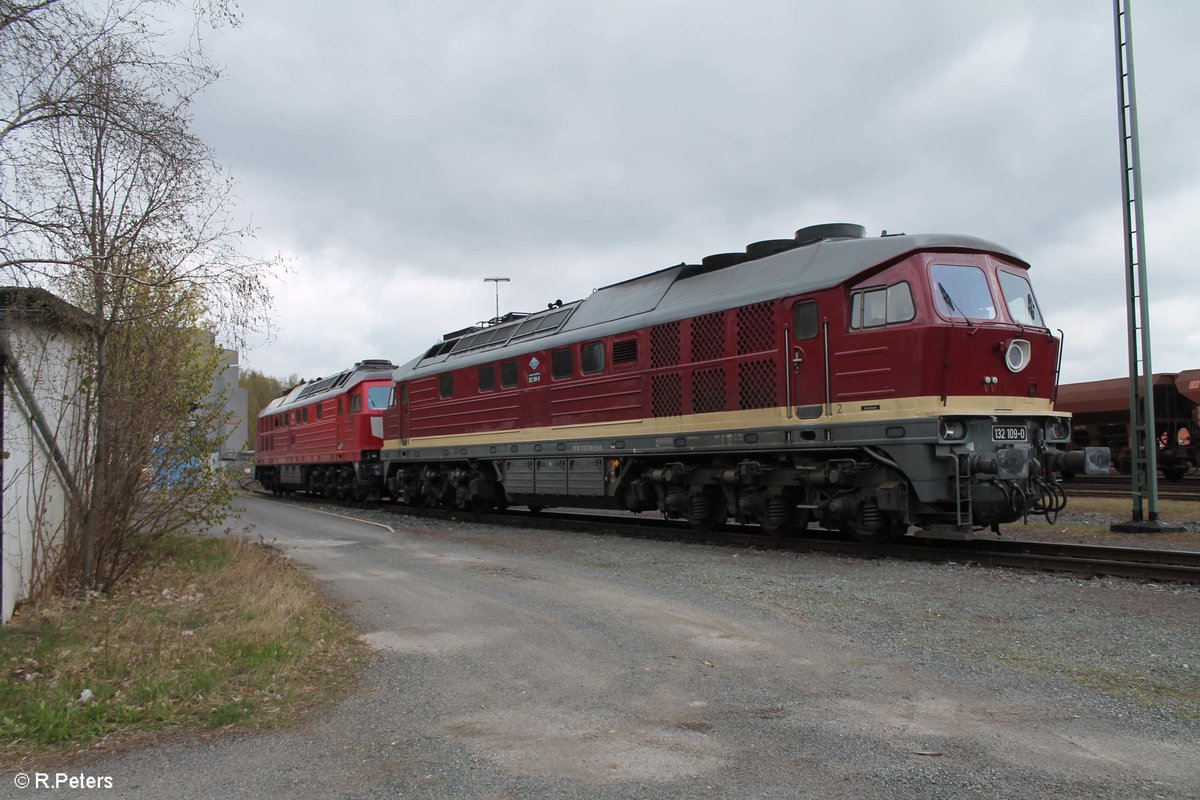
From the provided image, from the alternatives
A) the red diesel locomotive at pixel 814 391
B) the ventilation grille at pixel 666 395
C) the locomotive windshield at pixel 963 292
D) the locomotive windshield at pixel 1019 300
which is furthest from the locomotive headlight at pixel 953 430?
the ventilation grille at pixel 666 395

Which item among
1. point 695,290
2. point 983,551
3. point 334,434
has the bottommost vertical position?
point 983,551

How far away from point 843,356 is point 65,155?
8.53 m

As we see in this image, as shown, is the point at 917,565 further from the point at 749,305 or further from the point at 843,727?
the point at 843,727

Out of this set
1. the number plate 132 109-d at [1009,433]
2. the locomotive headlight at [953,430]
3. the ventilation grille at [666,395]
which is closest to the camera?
the locomotive headlight at [953,430]

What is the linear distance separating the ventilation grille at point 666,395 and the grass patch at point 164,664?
6162 mm

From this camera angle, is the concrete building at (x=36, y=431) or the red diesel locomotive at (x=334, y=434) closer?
the concrete building at (x=36, y=431)

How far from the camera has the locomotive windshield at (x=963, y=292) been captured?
976 centimetres

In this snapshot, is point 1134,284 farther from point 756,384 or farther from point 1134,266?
point 756,384

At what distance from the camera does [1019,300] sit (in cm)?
1054

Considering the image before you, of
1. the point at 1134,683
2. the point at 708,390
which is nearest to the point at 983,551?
the point at 708,390

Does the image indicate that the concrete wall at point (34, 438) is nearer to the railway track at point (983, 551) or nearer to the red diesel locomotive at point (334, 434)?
the railway track at point (983, 551)

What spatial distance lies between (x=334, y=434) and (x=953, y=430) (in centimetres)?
2048

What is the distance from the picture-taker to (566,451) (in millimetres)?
15141

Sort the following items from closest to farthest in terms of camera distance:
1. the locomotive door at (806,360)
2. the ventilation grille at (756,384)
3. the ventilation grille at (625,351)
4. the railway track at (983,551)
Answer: the railway track at (983,551) → the locomotive door at (806,360) → the ventilation grille at (756,384) → the ventilation grille at (625,351)
